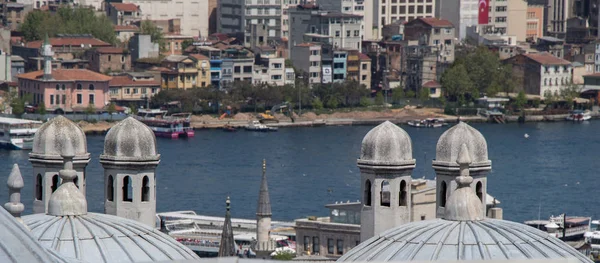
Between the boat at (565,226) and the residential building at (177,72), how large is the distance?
24.7 meters

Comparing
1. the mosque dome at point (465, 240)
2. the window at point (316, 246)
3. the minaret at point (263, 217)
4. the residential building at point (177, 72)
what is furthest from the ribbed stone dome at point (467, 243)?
the residential building at point (177, 72)

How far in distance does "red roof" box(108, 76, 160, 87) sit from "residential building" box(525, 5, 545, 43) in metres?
16.7

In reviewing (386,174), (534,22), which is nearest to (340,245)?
(386,174)

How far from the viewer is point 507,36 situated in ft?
Result: 208

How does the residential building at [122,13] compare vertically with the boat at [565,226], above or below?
above

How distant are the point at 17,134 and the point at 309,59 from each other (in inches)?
510

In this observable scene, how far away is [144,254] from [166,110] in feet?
142

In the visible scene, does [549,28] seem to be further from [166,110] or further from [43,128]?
[43,128]

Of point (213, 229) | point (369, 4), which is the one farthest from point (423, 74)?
point (213, 229)

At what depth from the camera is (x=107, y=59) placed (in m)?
55.2

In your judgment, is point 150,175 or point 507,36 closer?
point 150,175

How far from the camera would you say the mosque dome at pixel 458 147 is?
36.7 feet

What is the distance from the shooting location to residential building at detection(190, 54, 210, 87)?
5525 cm

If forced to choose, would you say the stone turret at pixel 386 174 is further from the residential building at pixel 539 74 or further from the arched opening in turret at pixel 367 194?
the residential building at pixel 539 74
